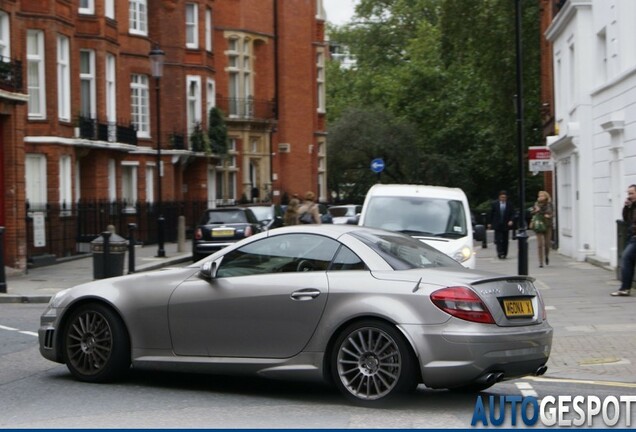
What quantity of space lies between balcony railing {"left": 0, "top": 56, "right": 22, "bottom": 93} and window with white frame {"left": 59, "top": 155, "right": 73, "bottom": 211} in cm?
792

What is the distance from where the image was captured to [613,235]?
2662 cm

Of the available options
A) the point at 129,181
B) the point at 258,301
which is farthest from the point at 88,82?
the point at 258,301

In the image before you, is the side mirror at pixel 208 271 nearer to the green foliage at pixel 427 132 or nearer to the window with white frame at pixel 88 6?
the window with white frame at pixel 88 6

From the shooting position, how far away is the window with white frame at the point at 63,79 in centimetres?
3481

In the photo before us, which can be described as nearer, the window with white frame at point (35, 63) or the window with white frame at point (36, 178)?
the window with white frame at point (35, 63)

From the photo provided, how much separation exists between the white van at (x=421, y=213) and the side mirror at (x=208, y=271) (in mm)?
9329

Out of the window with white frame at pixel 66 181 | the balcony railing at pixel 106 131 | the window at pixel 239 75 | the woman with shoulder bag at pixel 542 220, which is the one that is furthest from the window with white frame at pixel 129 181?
the woman with shoulder bag at pixel 542 220

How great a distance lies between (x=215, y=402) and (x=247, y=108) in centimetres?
5272

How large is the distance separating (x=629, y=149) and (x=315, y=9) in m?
44.4

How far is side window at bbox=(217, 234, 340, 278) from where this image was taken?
31.8ft

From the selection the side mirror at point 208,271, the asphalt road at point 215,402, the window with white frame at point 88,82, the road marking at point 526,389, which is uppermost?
the window with white frame at point 88,82

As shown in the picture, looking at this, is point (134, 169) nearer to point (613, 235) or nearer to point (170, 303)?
point (613, 235)

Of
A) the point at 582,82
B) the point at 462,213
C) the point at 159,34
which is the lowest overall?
the point at 462,213

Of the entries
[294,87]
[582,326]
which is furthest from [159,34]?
Result: [582,326]
